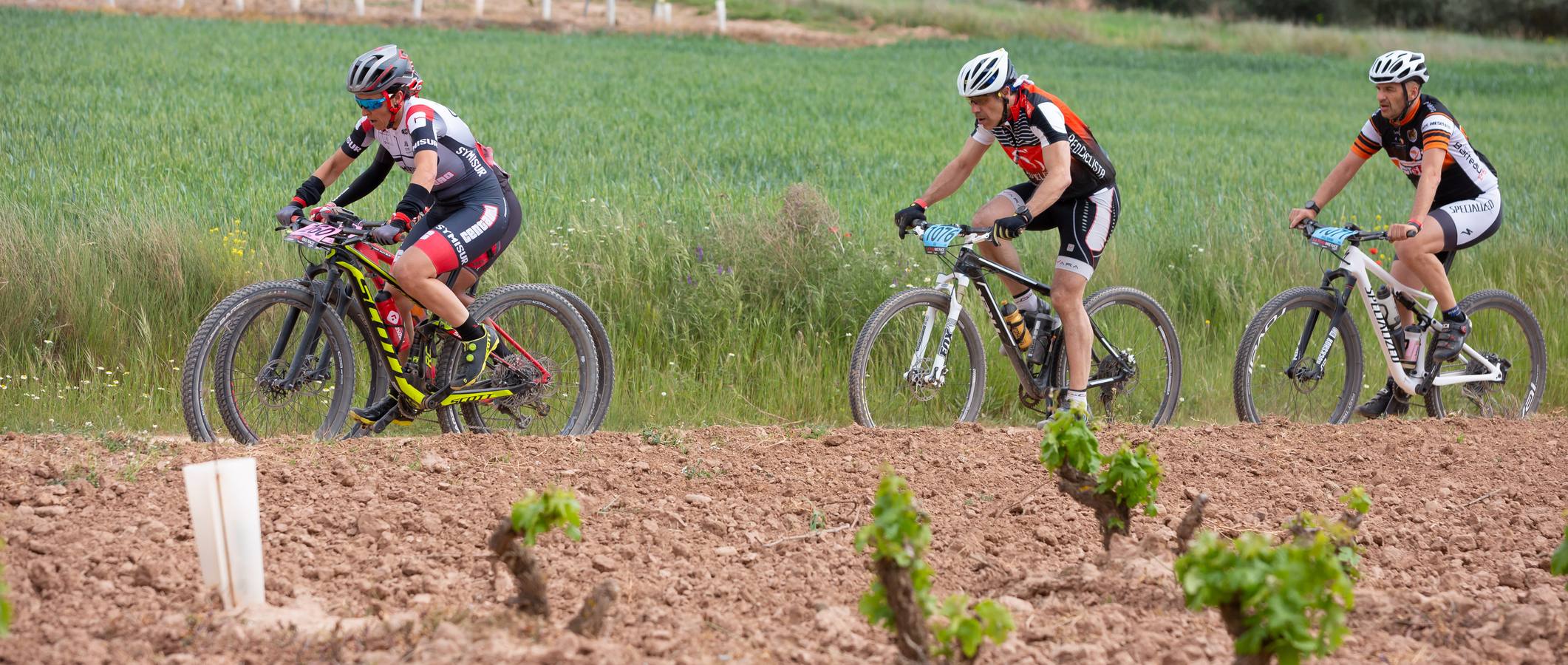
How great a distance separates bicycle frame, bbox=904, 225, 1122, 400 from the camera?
6648 millimetres

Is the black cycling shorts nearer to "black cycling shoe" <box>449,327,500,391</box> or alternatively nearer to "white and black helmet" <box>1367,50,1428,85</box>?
"white and black helmet" <box>1367,50,1428,85</box>

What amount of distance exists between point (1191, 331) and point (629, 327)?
3842 millimetres

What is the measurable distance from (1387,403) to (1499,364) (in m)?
0.77

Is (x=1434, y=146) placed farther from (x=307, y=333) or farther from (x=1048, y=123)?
(x=307, y=333)

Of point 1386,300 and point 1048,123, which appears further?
point 1386,300

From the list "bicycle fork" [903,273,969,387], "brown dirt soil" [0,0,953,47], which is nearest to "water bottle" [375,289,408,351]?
"bicycle fork" [903,273,969,387]

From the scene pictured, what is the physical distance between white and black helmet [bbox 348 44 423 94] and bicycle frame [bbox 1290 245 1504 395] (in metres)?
→ 5.10

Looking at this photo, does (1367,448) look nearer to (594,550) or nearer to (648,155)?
(594,550)

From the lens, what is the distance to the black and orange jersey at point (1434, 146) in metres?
7.07

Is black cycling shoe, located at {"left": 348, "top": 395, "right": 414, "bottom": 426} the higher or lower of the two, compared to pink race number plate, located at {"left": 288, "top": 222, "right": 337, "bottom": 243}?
lower

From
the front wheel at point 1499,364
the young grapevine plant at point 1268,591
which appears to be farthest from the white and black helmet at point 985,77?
the young grapevine plant at point 1268,591

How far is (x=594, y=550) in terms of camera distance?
4320 millimetres

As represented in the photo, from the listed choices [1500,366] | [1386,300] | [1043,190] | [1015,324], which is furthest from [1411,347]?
[1043,190]

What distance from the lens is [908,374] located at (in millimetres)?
6629
